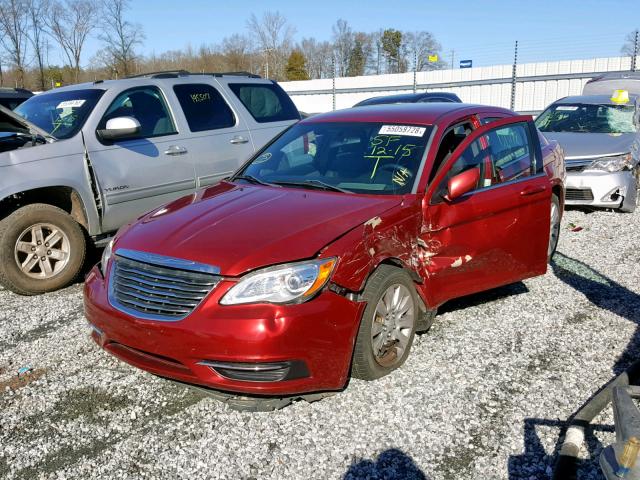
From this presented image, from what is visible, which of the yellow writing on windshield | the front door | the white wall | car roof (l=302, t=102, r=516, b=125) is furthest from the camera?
the white wall

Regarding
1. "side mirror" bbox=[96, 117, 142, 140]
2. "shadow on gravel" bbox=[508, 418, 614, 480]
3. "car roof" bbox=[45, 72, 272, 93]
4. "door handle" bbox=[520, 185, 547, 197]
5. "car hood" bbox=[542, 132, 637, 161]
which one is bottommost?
"shadow on gravel" bbox=[508, 418, 614, 480]

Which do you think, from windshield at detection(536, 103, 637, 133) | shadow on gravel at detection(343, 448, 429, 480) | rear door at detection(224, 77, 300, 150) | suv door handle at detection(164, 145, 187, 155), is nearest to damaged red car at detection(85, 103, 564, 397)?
shadow on gravel at detection(343, 448, 429, 480)

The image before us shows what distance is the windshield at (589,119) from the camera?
929 centimetres

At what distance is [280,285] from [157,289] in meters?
0.70

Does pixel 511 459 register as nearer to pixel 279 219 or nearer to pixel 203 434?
pixel 203 434

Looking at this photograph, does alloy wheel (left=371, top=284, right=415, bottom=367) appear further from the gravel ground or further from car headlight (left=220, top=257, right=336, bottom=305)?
car headlight (left=220, top=257, right=336, bottom=305)

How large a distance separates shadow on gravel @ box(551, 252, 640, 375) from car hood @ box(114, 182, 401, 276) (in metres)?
1.96

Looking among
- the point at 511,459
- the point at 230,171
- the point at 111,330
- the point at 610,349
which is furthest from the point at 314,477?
the point at 230,171

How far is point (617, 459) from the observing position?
6.46 ft

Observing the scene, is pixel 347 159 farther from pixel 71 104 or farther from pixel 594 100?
pixel 594 100

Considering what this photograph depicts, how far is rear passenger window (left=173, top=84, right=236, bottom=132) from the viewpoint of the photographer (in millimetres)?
6387

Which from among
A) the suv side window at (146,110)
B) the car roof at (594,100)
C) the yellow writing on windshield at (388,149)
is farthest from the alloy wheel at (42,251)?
the car roof at (594,100)

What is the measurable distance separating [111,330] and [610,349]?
330 cm

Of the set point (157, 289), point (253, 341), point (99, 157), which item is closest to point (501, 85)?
point (99, 157)
